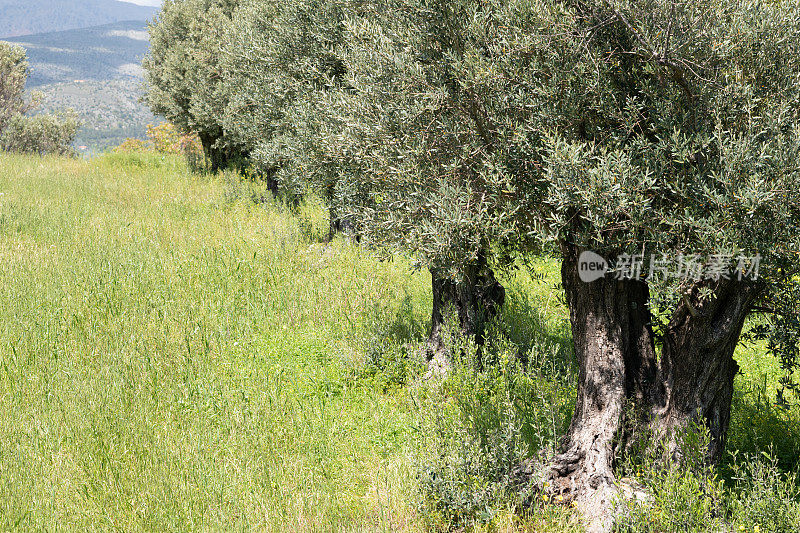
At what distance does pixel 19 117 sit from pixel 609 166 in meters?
47.2

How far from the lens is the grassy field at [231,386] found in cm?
549

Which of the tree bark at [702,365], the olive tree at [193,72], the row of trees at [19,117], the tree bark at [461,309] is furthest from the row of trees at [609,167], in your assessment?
the row of trees at [19,117]

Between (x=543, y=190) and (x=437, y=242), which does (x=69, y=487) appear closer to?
(x=437, y=242)

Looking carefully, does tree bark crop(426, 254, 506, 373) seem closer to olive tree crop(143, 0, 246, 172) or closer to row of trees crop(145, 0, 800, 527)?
row of trees crop(145, 0, 800, 527)

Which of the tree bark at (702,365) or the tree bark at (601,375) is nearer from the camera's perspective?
the tree bark at (702,365)

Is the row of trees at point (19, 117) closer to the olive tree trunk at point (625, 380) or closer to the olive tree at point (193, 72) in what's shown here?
the olive tree at point (193, 72)

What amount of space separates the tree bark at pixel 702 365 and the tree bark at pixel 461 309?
273 centimetres

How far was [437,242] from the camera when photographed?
5.00m

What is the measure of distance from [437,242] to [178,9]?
22823 millimetres

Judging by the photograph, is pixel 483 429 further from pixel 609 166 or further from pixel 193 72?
pixel 193 72

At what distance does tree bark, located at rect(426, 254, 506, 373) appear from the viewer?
7.86m

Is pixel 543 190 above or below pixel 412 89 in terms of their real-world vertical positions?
below

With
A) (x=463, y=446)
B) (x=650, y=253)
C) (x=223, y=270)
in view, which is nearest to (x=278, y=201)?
(x=223, y=270)

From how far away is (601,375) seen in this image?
5645 mm
